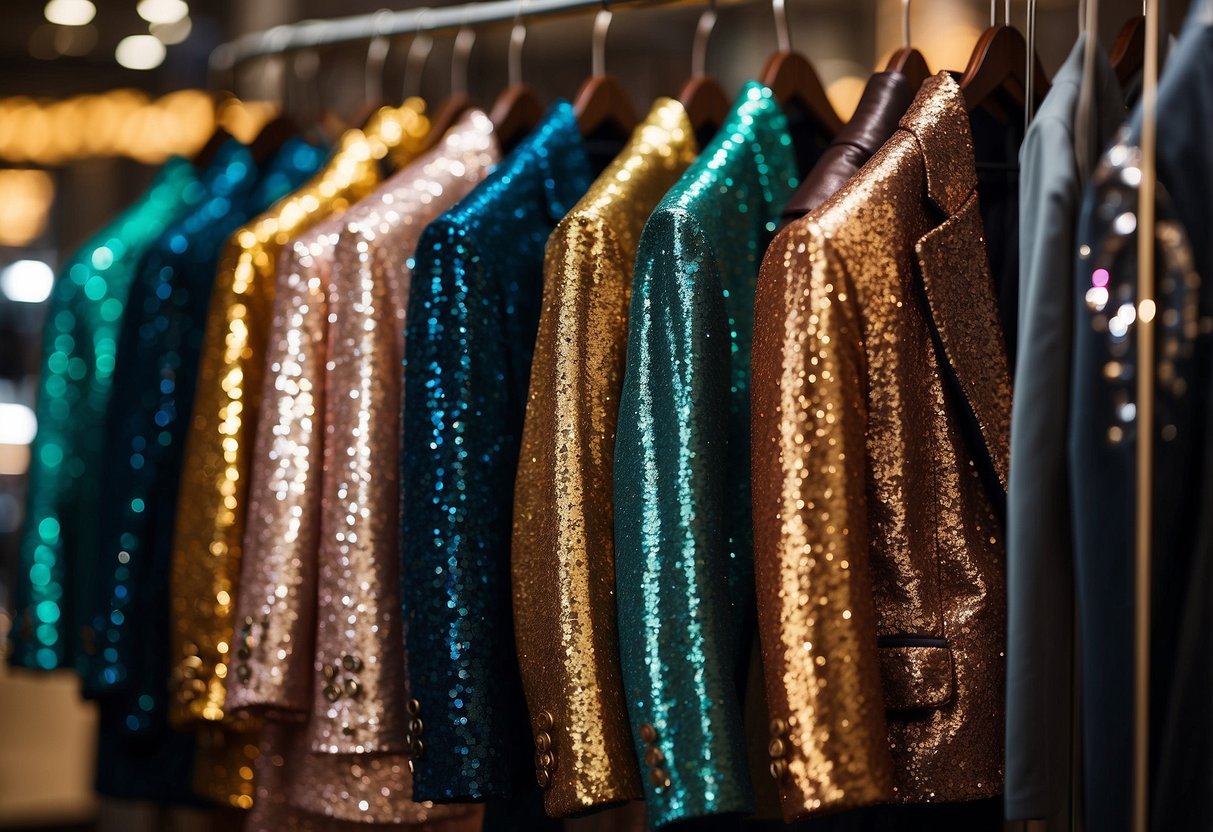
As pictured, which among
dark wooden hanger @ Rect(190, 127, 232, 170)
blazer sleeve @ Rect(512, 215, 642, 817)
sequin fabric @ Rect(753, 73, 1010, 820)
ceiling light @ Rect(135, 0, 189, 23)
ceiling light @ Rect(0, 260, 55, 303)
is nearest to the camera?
sequin fabric @ Rect(753, 73, 1010, 820)

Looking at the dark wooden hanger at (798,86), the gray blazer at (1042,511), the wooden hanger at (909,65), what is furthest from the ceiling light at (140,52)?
the gray blazer at (1042,511)

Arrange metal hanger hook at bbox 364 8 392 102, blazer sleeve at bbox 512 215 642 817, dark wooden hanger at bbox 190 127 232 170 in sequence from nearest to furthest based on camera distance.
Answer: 1. blazer sleeve at bbox 512 215 642 817
2. metal hanger hook at bbox 364 8 392 102
3. dark wooden hanger at bbox 190 127 232 170

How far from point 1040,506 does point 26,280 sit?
8.34ft

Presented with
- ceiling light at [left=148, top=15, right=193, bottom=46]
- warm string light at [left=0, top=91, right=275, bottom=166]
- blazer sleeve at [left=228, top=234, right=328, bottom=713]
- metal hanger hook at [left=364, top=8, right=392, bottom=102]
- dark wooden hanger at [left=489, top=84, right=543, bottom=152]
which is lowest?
blazer sleeve at [left=228, top=234, right=328, bottom=713]

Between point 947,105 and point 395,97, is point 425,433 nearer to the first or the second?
point 947,105

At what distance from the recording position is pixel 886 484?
3.82ft

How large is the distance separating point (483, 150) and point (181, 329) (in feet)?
1.53

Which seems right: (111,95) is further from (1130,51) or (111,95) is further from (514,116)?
(1130,51)

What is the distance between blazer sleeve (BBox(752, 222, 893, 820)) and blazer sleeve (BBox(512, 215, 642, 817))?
16 centimetres

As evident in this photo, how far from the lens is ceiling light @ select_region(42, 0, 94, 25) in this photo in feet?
9.36

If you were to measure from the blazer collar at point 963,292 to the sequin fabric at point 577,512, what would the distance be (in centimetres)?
29

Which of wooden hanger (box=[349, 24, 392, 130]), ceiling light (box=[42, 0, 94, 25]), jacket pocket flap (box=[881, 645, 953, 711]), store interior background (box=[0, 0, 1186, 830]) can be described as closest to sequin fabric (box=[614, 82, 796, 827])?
jacket pocket flap (box=[881, 645, 953, 711])

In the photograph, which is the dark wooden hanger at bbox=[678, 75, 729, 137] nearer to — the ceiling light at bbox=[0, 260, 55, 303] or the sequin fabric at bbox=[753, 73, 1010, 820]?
the sequin fabric at bbox=[753, 73, 1010, 820]

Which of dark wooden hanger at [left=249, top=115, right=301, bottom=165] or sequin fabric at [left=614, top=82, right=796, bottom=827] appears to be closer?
sequin fabric at [left=614, top=82, right=796, bottom=827]
